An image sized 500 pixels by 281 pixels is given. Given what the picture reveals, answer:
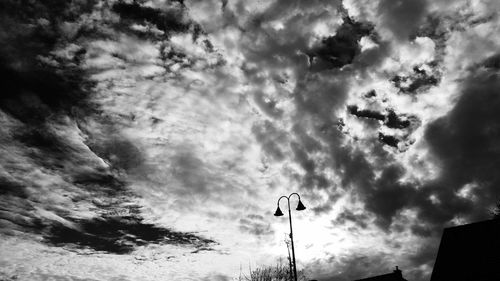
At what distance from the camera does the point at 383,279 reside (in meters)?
40.8

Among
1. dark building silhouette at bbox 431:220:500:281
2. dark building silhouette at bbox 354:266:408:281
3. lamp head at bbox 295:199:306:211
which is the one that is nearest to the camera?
lamp head at bbox 295:199:306:211

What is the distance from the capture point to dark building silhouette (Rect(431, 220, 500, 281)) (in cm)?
2589

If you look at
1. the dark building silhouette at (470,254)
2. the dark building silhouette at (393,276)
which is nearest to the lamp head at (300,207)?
the dark building silhouette at (470,254)

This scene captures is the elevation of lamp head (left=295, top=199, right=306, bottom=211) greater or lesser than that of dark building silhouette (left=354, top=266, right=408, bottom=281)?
greater

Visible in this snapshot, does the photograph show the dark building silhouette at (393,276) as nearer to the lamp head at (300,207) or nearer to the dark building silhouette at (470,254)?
the dark building silhouette at (470,254)

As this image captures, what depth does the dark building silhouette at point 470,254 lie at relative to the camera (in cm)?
2589

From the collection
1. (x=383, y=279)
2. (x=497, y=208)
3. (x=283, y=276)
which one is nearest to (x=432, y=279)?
(x=383, y=279)

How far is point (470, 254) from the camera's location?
27.3m

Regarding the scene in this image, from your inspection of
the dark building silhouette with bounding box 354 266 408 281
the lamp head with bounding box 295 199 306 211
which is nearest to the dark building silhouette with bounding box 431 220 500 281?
the dark building silhouette with bounding box 354 266 408 281

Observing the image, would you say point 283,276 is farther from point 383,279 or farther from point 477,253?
point 477,253

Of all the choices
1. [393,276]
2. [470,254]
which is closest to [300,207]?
[470,254]

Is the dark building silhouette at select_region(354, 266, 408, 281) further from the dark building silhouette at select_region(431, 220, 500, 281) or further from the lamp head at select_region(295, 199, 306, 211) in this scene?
the lamp head at select_region(295, 199, 306, 211)

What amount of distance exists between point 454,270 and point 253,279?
2580 cm

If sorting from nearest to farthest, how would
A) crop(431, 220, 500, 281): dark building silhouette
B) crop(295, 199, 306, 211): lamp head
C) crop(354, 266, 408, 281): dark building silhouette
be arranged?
crop(295, 199, 306, 211): lamp head < crop(431, 220, 500, 281): dark building silhouette < crop(354, 266, 408, 281): dark building silhouette
